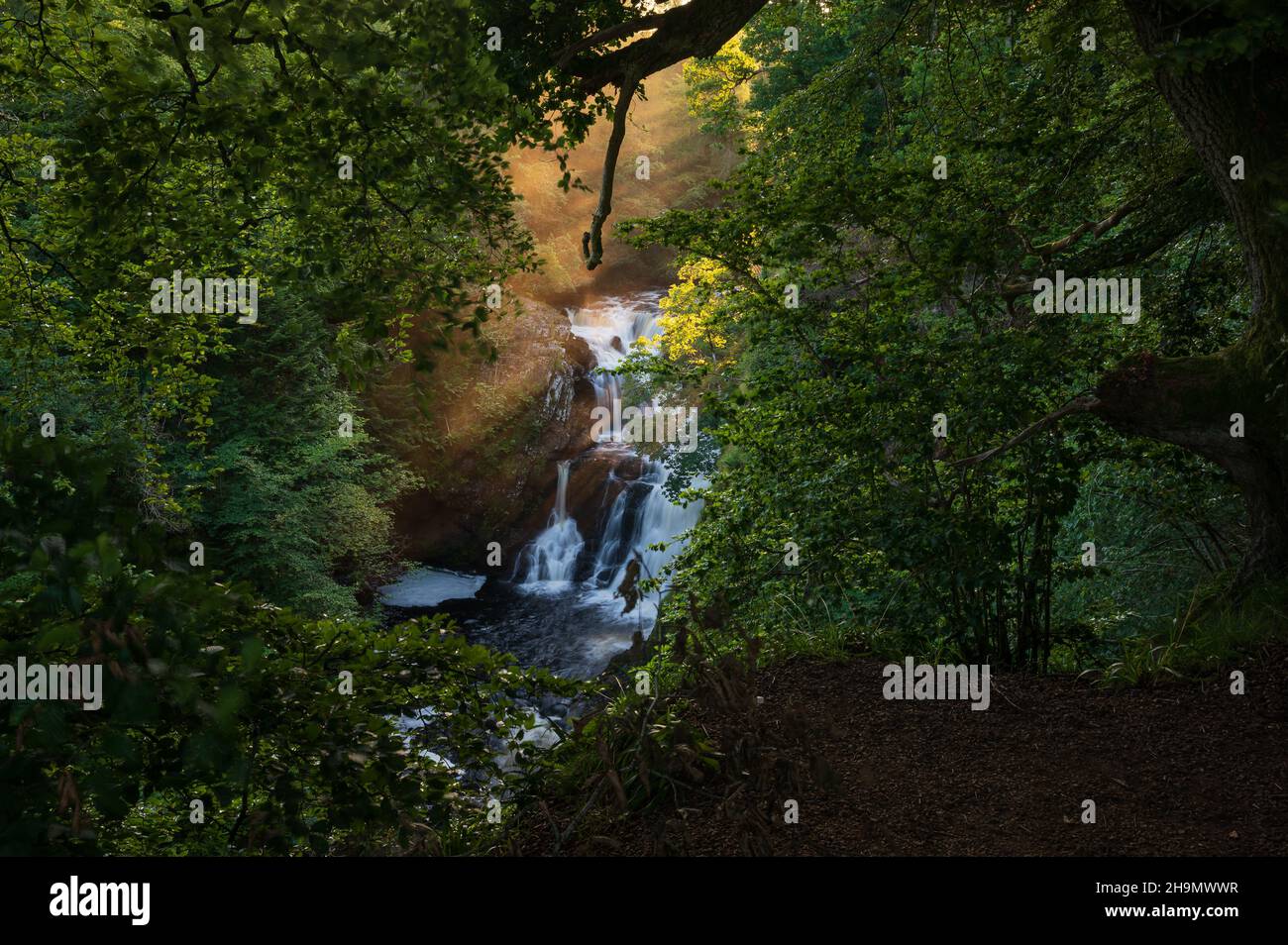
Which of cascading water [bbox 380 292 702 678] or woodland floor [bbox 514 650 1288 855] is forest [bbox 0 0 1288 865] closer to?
woodland floor [bbox 514 650 1288 855]

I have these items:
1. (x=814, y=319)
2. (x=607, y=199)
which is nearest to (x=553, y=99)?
(x=607, y=199)

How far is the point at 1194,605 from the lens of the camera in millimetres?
5910

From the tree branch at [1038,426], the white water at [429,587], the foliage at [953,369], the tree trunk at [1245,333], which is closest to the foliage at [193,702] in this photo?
the foliage at [953,369]

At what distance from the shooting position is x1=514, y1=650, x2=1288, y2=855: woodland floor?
3178 millimetres

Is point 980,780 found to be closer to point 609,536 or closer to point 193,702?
point 193,702

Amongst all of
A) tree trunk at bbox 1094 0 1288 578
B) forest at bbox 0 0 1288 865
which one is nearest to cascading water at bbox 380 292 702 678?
forest at bbox 0 0 1288 865

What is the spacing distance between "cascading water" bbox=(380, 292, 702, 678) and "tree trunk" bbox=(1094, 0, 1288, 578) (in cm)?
1226

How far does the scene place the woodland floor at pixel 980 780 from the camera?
10.4 ft

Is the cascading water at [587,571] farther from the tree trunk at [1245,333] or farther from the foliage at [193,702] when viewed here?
the foliage at [193,702]

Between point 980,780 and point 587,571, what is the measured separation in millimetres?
17808

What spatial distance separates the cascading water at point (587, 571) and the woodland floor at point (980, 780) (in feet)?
39.2

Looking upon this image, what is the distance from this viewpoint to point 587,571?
2138 cm
